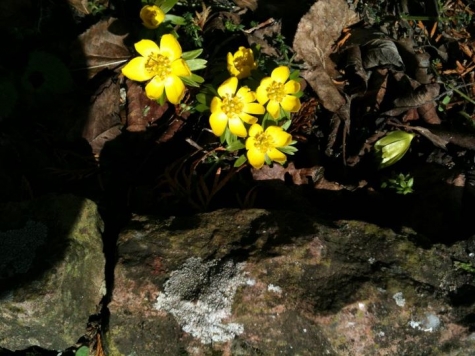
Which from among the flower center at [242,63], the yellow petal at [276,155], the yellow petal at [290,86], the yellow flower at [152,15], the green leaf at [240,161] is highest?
the yellow flower at [152,15]

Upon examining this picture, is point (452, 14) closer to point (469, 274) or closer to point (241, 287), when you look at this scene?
point (469, 274)

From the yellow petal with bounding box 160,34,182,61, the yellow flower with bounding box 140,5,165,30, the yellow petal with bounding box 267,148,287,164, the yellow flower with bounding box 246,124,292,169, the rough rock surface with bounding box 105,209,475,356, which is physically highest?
the yellow flower with bounding box 140,5,165,30

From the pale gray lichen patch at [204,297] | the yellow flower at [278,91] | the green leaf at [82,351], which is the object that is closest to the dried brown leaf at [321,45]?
the yellow flower at [278,91]

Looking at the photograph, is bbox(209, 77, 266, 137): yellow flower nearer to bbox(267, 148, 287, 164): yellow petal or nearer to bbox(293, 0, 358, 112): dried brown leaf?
bbox(267, 148, 287, 164): yellow petal

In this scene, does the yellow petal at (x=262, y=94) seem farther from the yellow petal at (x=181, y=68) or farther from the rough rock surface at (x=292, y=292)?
the rough rock surface at (x=292, y=292)

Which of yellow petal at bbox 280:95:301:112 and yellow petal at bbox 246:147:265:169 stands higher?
yellow petal at bbox 280:95:301:112

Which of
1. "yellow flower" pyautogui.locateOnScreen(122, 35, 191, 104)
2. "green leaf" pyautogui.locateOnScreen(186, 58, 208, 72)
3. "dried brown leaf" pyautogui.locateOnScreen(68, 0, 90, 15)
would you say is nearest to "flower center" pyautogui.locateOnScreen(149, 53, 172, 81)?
"yellow flower" pyautogui.locateOnScreen(122, 35, 191, 104)

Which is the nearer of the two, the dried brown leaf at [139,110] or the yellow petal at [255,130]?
the yellow petal at [255,130]

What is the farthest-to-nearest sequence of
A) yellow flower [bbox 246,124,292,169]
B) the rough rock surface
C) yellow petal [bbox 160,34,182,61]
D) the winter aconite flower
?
the winter aconite flower < yellow flower [bbox 246,124,292,169] < yellow petal [bbox 160,34,182,61] < the rough rock surface
